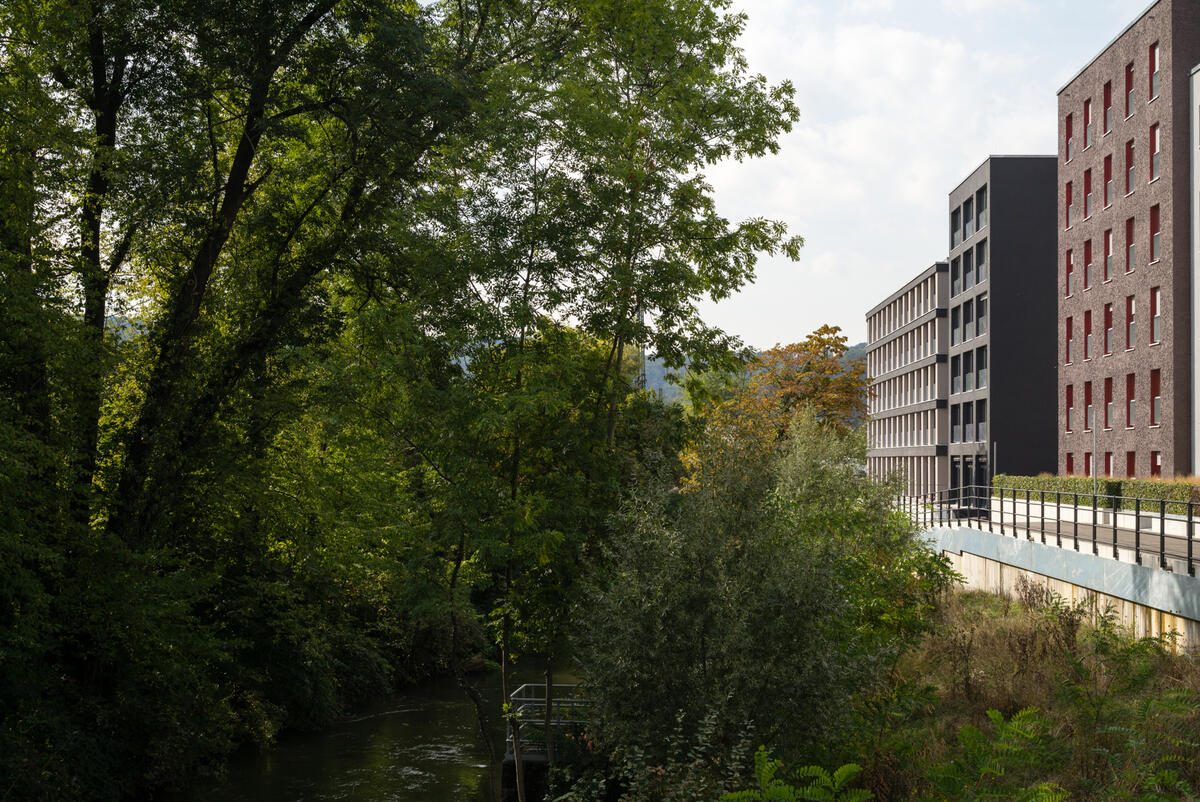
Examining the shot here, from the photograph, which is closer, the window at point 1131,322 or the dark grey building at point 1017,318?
the window at point 1131,322

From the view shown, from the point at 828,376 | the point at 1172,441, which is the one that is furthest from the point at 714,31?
the point at 828,376

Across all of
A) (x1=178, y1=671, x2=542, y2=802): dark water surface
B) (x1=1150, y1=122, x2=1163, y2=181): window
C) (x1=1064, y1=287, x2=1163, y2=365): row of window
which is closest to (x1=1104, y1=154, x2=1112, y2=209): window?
(x1=1150, y1=122, x2=1163, y2=181): window

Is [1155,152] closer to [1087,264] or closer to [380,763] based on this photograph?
[1087,264]

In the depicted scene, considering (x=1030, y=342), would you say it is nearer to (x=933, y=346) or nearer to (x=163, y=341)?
(x=933, y=346)

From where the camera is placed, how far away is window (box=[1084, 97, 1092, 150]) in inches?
1630

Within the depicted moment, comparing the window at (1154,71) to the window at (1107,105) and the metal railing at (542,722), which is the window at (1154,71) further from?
the metal railing at (542,722)

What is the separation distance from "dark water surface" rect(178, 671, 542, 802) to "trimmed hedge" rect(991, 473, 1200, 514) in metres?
13.7

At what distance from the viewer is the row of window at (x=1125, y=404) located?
34906mm

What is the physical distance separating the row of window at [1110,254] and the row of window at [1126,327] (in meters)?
1.18

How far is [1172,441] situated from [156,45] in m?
31.9

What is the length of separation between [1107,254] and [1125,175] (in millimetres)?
3102

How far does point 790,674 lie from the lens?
956cm

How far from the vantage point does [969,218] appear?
61.5m

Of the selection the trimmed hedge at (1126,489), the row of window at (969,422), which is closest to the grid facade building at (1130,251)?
the trimmed hedge at (1126,489)
